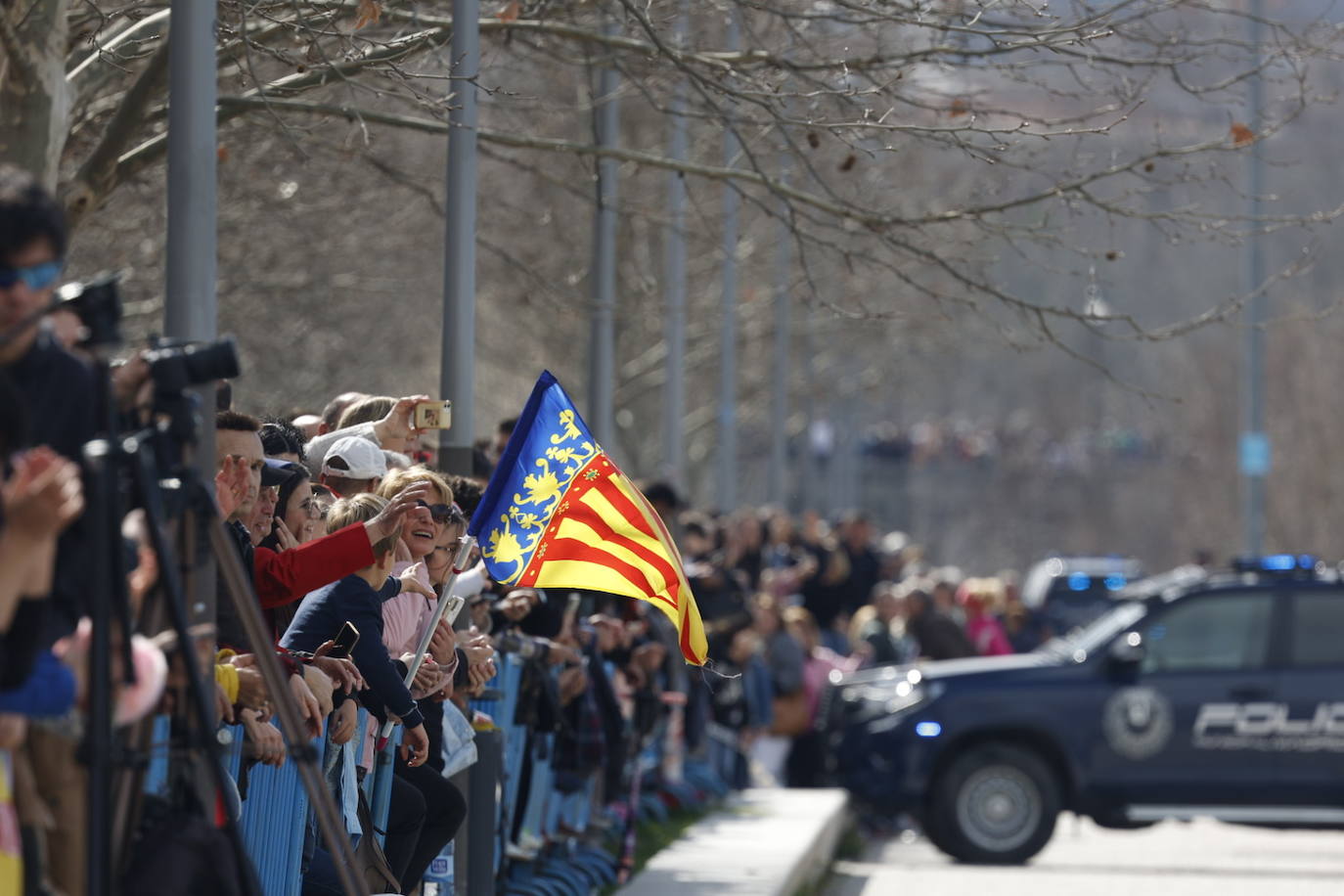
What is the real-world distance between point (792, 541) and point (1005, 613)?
8.39 feet

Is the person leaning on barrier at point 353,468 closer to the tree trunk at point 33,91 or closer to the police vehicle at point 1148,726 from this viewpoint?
the tree trunk at point 33,91

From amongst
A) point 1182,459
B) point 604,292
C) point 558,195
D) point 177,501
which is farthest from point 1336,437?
A: point 177,501

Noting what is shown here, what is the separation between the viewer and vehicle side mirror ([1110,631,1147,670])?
15.1 m

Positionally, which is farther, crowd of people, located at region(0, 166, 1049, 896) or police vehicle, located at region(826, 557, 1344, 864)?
police vehicle, located at region(826, 557, 1344, 864)

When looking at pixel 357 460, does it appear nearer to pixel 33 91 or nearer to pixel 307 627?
pixel 307 627

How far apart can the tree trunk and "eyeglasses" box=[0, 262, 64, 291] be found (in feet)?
14.9

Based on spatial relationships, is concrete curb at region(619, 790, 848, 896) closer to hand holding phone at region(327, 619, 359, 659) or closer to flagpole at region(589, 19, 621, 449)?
flagpole at region(589, 19, 621, 449)

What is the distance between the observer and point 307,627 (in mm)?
6934

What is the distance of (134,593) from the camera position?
4688 mm

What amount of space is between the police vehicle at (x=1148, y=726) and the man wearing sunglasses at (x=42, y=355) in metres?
11.5

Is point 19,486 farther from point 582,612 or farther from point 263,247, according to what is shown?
point 263,247

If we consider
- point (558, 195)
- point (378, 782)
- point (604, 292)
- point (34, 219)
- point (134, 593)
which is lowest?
point (378, 782)

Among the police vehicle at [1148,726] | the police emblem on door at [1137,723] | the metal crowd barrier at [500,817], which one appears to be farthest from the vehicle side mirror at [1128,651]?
the metal crowd barrier at [500,817]

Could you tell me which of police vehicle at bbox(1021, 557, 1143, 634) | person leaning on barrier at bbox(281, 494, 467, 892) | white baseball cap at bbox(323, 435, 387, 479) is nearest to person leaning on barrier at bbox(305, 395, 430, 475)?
white baseball cap at bbox(323, 435, 387, 479)
